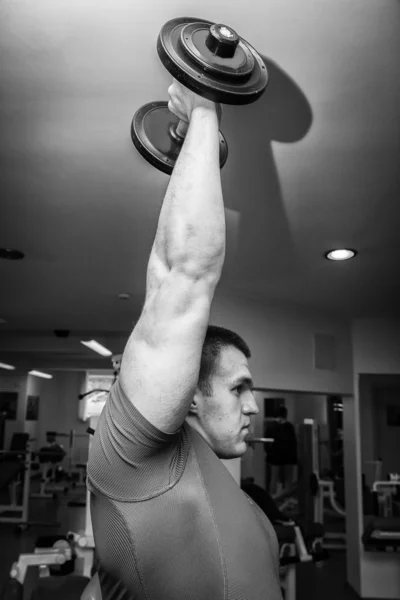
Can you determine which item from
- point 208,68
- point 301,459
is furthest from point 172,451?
point 301,459

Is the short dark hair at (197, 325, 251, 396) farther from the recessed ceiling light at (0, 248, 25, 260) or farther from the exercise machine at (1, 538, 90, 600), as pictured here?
the recessed ceiling light at (0, 248, 25, 260)

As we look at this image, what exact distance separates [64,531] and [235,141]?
4680 mm

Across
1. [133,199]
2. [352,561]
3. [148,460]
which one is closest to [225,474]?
[148,460]

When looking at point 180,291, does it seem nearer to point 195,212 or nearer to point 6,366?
point 195,212

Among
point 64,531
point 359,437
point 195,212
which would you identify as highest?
point 195,212

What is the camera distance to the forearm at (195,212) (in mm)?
520

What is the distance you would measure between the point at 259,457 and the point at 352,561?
99.6 inches

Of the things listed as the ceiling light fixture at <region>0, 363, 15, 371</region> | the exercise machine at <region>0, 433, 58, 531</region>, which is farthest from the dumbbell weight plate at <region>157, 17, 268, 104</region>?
the ceiling light fixture at <region>0, 363, 15, 371</region>

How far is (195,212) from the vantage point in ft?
1.71

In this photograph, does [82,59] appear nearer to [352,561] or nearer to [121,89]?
[121,89]

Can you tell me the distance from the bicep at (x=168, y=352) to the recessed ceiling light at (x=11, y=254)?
7.77ft

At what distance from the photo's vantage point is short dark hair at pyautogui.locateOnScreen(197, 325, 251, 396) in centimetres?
71

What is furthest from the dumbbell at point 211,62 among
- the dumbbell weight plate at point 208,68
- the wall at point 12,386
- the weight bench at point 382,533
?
the wall at point 12,386

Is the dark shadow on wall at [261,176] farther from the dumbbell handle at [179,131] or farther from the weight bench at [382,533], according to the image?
the weight bench at [382,533]
